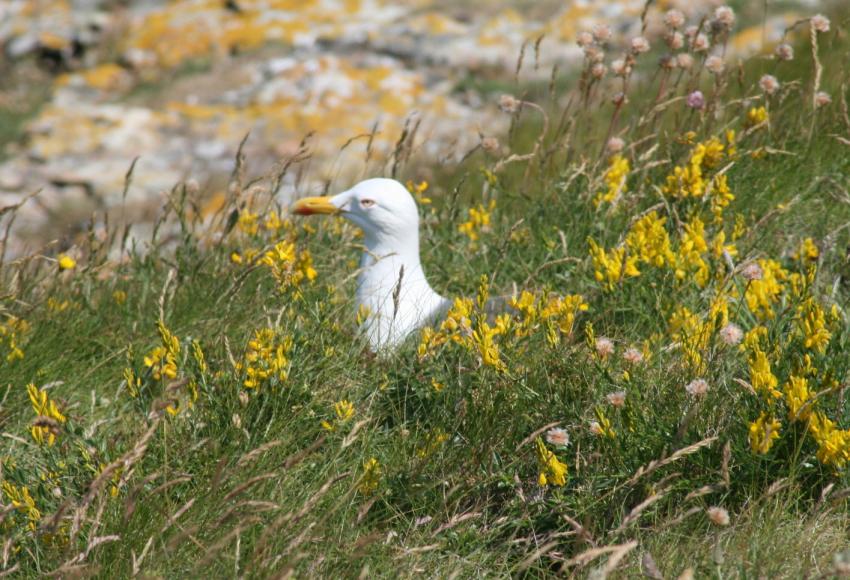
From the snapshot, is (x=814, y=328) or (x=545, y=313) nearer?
(x=814, y=328)

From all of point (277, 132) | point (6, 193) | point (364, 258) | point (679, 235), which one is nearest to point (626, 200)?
point (679, 235)

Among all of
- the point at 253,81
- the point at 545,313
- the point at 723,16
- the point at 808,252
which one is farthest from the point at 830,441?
the point at 253,81

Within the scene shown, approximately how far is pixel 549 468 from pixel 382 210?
4.14 ft

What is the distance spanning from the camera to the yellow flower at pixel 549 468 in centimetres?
270

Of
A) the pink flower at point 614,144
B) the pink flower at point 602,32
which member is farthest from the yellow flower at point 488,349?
the pink flower at point 602,32

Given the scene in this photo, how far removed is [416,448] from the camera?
2986mm

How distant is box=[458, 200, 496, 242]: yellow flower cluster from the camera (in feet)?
14.1

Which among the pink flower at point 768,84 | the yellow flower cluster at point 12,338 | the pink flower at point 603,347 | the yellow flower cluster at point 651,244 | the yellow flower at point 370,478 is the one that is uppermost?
the pink flower at point 768,84

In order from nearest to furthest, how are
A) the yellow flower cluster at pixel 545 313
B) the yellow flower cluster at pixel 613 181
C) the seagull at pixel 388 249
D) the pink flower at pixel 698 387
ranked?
the pink flower at pixel 698 387, the yellow flower cluster at pixel 545 313, the seagull at pixel 388 249, the yellow flower cluster at pixel 613 181

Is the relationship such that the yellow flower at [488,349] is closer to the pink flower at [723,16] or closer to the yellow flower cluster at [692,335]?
the yellow flower cluster at [692,335]

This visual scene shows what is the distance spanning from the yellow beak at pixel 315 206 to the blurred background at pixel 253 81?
3565mm

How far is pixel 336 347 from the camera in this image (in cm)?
321

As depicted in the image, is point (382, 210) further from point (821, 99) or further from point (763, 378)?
point (821, 99)

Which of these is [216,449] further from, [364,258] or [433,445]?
[364,258]
